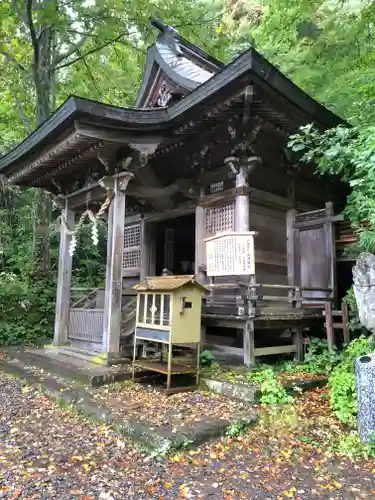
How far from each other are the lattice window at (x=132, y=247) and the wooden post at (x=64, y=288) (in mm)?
1532

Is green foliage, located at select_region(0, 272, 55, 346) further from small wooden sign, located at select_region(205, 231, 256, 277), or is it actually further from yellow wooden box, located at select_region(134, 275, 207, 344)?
small wooden sign, located at select_region(205, 231, 256, 277)

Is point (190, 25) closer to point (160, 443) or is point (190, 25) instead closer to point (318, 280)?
point (318, 280)

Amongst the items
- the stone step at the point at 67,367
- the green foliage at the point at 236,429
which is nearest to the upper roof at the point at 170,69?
the stone step at the point at 67,367

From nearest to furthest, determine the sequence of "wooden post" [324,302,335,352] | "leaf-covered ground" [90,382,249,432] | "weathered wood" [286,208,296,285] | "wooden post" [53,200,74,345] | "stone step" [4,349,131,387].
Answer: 1. "leaf-covered ground" [90,382,249,432]
2. "stone step" [4,349,131,387]
3. "wooden post" [324,302,335,352]
4. "weathered wood" [286,208,296,285]
5. "wooden post" [53,200,74,345]

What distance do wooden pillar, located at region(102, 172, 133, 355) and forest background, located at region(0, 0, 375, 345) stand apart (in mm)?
3206

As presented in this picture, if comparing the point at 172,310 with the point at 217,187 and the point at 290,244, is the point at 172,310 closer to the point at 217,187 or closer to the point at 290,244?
the point at 217,187

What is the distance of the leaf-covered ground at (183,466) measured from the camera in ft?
10.6

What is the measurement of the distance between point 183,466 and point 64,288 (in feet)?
17.9

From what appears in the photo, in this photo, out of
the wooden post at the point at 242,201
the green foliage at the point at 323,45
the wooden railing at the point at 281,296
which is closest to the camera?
the wooden railing at the point at 281,296

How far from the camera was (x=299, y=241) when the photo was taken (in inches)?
306

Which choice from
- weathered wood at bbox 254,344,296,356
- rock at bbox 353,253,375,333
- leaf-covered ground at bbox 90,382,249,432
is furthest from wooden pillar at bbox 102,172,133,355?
rock at bbox 353,253,375,333

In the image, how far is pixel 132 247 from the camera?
9.52m

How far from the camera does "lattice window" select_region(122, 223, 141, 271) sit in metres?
9.36

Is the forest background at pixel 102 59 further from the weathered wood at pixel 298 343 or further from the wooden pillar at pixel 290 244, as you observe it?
the weathered wood at pixel 298 343
